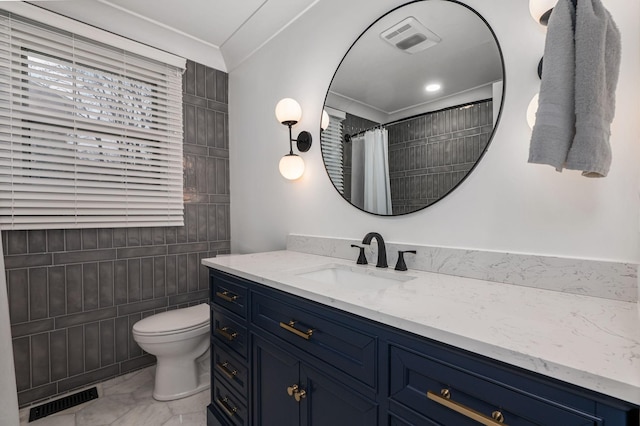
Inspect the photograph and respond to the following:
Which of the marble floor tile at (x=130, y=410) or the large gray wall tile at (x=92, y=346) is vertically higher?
the large gray wall tile at (x=92, y=346)

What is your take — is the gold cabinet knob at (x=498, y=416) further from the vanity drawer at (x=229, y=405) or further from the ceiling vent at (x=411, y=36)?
the ceiling vent at (x=411, y=36)

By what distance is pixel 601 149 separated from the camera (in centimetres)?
73

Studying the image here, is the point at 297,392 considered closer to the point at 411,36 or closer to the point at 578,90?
the point at 578,90

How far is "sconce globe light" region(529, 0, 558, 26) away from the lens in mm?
939

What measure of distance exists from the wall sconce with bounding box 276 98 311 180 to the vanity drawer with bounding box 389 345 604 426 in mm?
1392

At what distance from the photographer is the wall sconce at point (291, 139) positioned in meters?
1.94

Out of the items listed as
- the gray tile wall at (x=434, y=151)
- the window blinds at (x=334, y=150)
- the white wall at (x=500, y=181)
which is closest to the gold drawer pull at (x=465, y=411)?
the white wall at (x=500, y=181)

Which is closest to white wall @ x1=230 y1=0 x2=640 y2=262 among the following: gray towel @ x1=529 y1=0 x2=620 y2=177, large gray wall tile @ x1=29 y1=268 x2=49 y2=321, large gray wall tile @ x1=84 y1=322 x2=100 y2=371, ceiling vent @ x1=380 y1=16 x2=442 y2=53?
ceiling vent @ x1=380 y1=16 x2=442 y2=53

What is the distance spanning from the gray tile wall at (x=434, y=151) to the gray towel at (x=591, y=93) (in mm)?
438

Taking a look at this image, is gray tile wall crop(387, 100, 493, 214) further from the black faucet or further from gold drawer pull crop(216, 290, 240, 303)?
gold drawer pull crop(216, 290, 240, 303)

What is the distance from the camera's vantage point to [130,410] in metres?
1.82

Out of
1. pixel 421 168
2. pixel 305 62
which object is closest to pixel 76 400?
pixel 421 168

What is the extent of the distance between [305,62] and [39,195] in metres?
1.89

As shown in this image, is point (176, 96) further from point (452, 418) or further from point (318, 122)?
point (452, 418)
